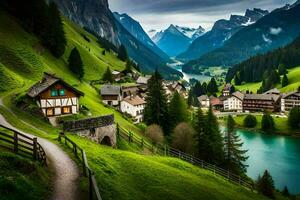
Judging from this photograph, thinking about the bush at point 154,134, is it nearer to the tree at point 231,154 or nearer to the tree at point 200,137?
the tree at point 200,137

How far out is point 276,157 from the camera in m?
97.3

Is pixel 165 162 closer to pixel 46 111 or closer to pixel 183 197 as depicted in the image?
pixel 183 197

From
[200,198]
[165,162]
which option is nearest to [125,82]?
[165,162]

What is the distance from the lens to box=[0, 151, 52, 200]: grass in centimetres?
1725

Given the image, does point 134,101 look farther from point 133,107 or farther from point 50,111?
point 50,111

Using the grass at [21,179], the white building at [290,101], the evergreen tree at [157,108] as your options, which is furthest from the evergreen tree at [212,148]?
the white building at [290,101]

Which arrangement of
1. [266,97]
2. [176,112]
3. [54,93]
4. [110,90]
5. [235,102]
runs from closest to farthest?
[54,93] → [176,112] → [110,90] → [266,97] → [235,102]

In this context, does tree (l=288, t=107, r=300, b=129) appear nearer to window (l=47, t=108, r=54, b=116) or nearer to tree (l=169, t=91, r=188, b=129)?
tree (l=169, t=91, r=188, b=129)

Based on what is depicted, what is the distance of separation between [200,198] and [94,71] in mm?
112095

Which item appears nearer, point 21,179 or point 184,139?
point 21,179

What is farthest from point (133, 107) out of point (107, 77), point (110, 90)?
point (107, 77)

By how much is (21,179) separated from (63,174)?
4975 millimetres

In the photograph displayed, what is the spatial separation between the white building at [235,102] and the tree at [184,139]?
4566 inches

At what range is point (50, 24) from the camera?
104 m
